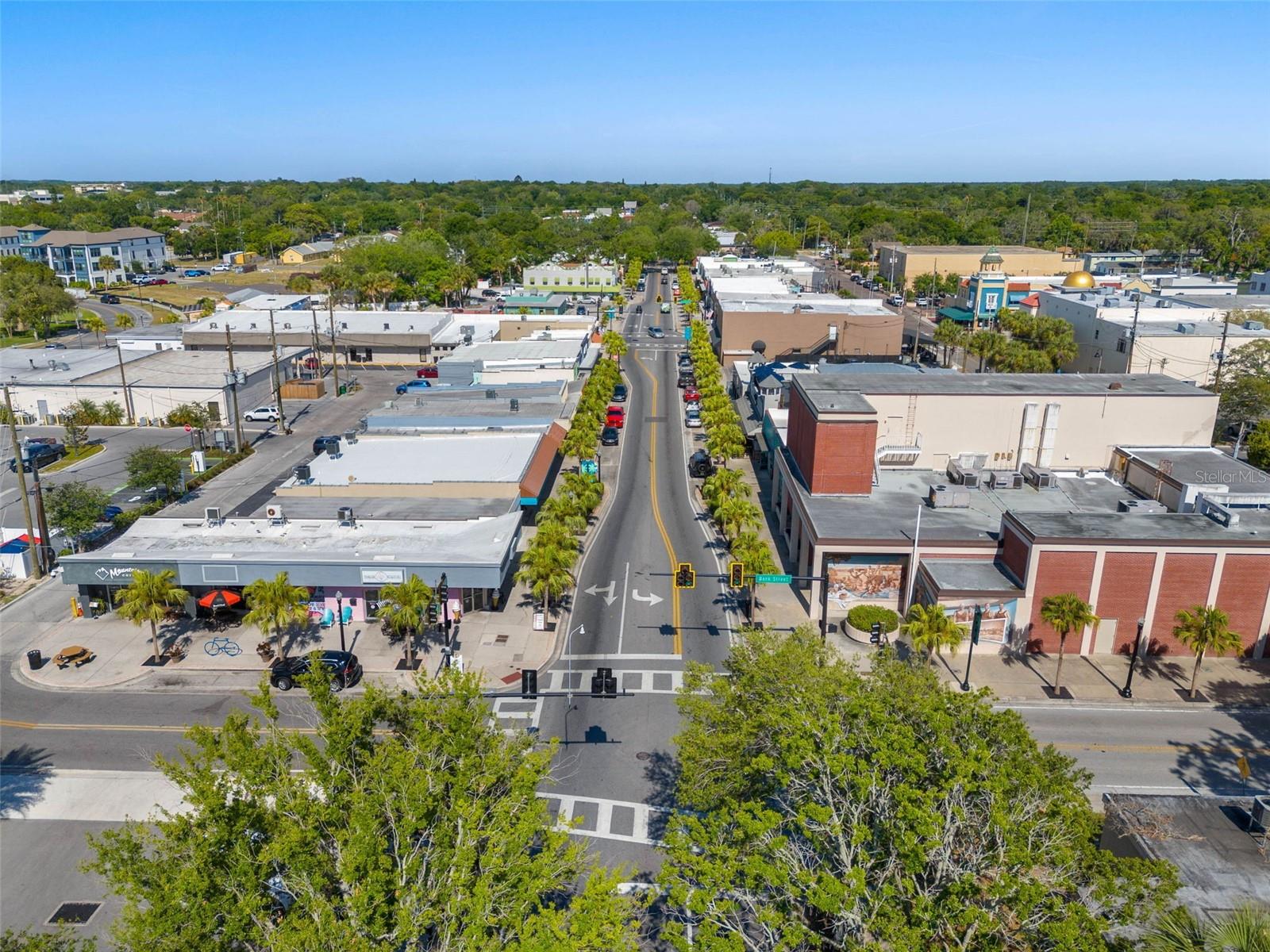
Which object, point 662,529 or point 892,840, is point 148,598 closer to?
point 662,529

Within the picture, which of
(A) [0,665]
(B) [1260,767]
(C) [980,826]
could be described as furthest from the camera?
(A) [0,665]

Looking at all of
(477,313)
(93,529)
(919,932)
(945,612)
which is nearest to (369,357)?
(477,313)

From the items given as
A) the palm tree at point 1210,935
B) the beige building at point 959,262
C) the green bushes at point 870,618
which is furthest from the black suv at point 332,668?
the beige building at point 959,262

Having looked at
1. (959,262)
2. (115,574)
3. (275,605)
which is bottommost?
(115,574)

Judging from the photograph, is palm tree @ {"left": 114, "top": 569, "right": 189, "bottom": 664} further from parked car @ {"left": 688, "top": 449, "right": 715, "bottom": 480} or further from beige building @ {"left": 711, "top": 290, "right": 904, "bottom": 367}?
beige building @ {"left": 711, "top": 290, "right": 904, "bottom": 367}

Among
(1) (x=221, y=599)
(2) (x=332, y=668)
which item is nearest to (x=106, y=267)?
(1) (x=221, y=599)

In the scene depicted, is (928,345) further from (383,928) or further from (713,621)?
(383,928)
